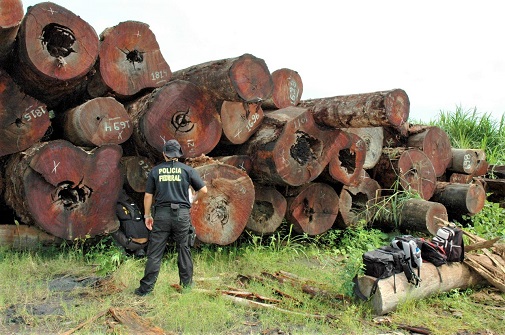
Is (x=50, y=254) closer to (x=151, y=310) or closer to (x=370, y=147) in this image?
(x=151, y=310)

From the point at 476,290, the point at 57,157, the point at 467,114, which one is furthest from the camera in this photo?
the point at 467,114

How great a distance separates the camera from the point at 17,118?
592 cm

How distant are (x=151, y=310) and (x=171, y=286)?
0.61 meters

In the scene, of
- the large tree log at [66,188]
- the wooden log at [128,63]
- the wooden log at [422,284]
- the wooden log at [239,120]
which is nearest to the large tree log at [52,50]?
the wooden log at [128,63]

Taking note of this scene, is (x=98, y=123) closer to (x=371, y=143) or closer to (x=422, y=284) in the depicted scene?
(x=422, y=284)

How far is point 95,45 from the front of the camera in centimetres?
591

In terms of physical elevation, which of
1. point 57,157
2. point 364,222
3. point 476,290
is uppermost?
point 57,157

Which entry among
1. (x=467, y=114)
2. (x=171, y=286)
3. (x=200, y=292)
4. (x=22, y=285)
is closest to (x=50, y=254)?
(x=22, y=285)

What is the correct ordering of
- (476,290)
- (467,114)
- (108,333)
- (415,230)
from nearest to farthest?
(108,333), (476,290), (415,230), (467,114)

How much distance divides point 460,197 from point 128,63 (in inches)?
236

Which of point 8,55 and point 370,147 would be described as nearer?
point 8,55

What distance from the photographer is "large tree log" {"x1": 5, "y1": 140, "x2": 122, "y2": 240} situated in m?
5.69

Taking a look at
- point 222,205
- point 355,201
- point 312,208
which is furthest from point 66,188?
point 355,201

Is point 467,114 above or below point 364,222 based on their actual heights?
above
